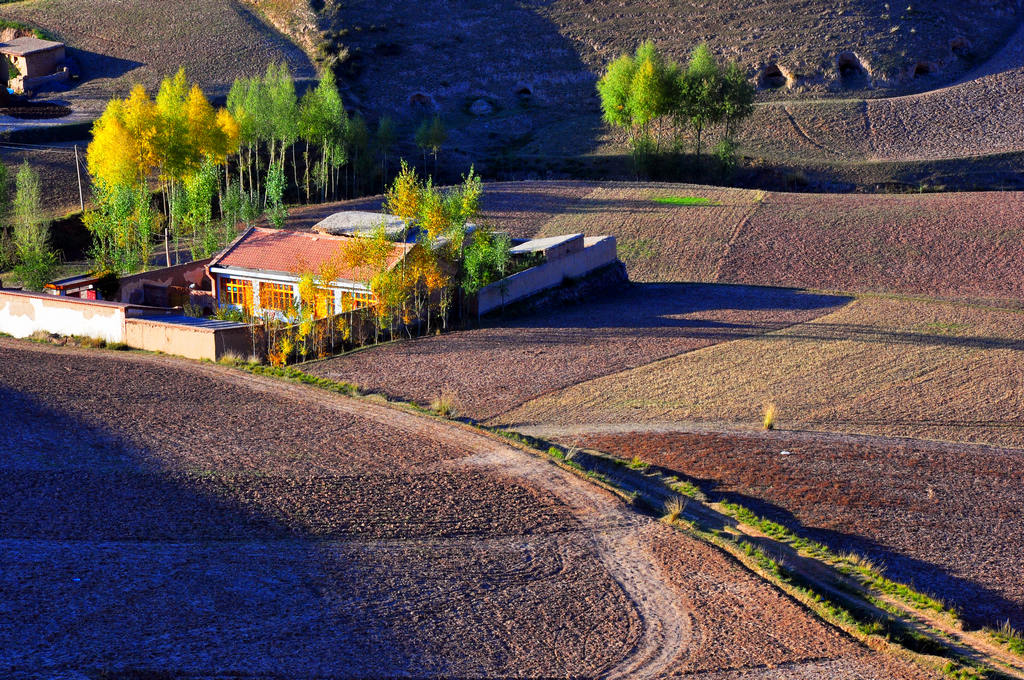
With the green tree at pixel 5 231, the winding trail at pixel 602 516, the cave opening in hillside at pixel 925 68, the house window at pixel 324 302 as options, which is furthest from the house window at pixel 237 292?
the cave opening in hillside at pixel 925 68

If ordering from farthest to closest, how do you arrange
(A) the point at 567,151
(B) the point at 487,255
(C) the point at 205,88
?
(C) the point at 205,88 → (A) the point at 567,151 → (B) the point at 487,255

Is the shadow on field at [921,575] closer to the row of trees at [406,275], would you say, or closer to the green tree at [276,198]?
the row of trees at [406,275]

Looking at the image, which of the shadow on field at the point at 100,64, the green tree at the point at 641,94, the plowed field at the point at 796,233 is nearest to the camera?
the plowed field at the point at 796,233

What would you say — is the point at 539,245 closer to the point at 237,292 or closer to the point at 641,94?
the point at 237,292

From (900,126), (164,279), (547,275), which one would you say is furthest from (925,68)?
(164,279)

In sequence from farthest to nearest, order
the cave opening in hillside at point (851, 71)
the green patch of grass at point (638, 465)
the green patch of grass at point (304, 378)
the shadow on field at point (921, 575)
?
the cave opening in hillside at point (851, 71) < the green patch of grass at point (304, 378) < the green patch of grass at point (638, 465) < the shadow on field at point (921, 575)

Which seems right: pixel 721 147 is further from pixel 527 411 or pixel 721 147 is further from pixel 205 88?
pixel 527 411

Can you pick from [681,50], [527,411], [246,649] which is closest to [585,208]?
[527,411]
